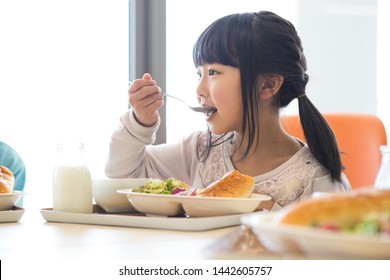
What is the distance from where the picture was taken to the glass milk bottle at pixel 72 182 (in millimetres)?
1309

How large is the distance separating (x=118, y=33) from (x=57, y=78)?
0.38 meters

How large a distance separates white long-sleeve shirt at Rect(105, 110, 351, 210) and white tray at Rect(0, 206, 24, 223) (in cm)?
62

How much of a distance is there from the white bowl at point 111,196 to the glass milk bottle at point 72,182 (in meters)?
0.04

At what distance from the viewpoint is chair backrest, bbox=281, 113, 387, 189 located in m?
2.02

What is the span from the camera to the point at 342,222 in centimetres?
56

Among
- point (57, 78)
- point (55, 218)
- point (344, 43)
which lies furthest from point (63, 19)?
point (55, 218)

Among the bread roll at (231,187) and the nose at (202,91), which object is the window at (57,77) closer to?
the nose at (202,91)

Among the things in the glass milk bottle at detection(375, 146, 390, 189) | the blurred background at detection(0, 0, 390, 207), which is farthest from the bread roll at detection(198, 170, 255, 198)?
the blurred background at detection(0, 0, 390, 207)

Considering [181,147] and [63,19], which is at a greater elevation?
[63,19]

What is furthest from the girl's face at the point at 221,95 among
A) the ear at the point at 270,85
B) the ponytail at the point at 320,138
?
the ponytail at the point at 320,138

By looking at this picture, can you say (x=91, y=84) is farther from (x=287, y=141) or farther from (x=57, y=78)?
(x=287, y=141)

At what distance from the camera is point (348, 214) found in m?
0.56

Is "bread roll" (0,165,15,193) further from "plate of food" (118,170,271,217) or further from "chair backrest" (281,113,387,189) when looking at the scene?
"chair backrest" (281,113,387,189)

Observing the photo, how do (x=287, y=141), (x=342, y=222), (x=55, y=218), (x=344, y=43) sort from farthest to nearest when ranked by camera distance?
(x=344, y=43) < (x=287, y=141) < (x=55, y=218) < (x=342, y=222)
